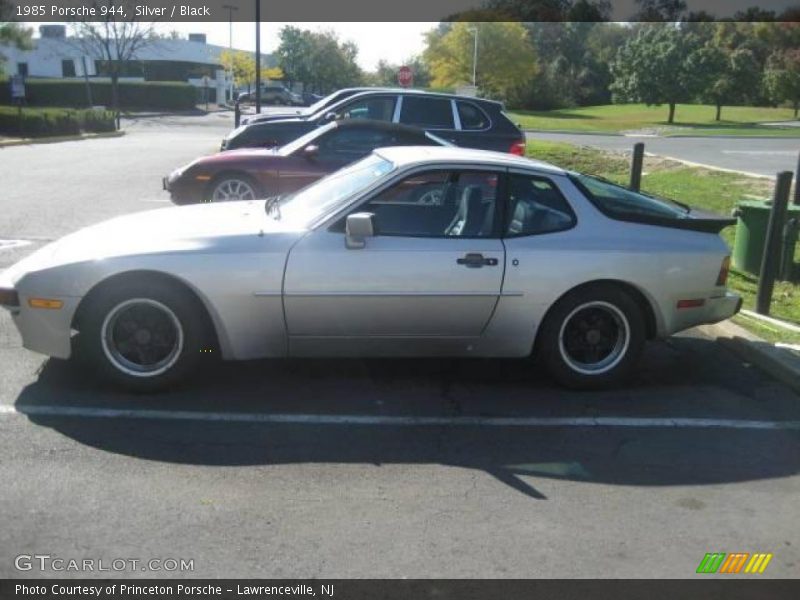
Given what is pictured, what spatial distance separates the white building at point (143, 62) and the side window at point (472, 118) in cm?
5770

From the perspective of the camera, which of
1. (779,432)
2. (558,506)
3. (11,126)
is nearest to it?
(558,506)

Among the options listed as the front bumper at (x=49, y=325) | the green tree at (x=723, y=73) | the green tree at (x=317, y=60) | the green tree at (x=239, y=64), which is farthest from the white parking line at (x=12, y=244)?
the green tree at (x=239, y=64)

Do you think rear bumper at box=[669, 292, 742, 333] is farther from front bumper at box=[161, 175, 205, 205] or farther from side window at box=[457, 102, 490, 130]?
side window at box=[457, 102, 490, 130]

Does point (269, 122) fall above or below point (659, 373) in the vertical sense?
above

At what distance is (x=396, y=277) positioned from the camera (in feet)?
16.3

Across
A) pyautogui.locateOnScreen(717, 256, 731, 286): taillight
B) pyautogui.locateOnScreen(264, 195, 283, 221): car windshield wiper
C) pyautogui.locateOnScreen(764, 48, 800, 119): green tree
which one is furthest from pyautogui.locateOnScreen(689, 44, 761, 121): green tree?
pyautogui.locateOnScreen(264, 195, 283, 221): car windshield wiper

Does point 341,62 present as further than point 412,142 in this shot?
Yes

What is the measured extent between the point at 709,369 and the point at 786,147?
90.3 ft

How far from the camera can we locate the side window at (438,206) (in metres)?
5.20

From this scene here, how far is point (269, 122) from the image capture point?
12.6 metres

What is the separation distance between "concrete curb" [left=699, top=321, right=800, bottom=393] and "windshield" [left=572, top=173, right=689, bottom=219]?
1.16 m

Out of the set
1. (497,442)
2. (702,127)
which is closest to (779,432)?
(497,442)

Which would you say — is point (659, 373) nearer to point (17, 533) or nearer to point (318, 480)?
point (318, 480)
